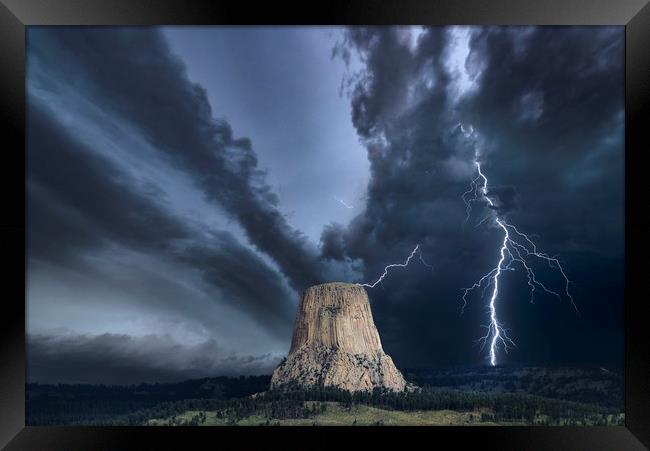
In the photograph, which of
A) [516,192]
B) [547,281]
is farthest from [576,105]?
[547,281]

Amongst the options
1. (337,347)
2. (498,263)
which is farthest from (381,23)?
(337,347)

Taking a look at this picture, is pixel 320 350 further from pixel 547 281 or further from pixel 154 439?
pixel 154 439

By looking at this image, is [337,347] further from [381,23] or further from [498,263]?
[381,23]

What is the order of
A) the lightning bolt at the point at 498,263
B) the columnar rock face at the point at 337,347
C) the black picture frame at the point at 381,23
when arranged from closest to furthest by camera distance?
1. the black picture frame at the point at 381,23
2. the lightning bolt at the point at 498,263
3. the columnar rock face at the point at 337,347

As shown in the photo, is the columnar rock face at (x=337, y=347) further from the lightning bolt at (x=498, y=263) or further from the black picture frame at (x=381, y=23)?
the black picture frame at (x=381, y=23)

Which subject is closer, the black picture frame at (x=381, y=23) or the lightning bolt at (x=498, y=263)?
the black picture frame at (x=381, y=23)

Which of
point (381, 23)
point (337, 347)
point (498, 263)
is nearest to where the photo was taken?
point (381, 23)

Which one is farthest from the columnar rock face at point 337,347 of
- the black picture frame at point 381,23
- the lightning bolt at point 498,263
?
the black picture frame at point 381,23

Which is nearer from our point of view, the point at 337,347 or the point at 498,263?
the point at 498,263
